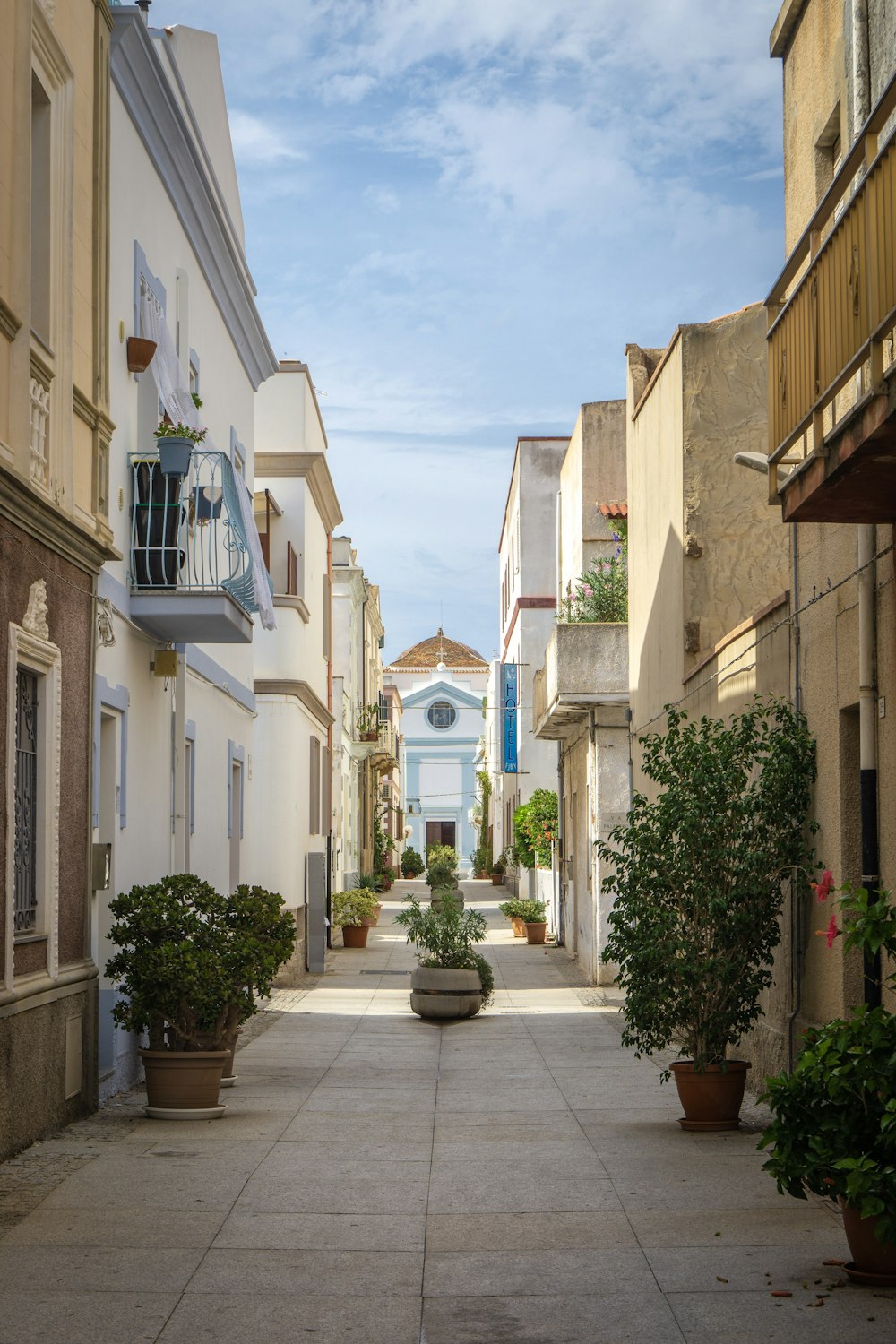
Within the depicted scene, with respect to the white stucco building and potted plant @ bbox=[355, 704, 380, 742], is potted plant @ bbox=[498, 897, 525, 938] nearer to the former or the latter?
potted plant @ bbox=[355, 704, 380, 742]

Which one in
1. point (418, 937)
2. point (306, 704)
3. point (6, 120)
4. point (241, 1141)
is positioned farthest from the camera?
point (306, 704)

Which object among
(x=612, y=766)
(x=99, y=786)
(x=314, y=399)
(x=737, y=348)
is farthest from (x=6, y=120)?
(x=314, y=399)

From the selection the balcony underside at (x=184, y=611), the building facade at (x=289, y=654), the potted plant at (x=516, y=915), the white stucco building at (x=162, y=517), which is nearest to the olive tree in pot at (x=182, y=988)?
the white stucco building at (x=162, y=517)

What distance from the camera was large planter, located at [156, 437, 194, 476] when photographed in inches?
462

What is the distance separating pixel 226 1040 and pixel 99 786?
6.65 feet

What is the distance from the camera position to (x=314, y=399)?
24.6 m

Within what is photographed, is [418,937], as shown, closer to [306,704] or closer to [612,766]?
[612,766]

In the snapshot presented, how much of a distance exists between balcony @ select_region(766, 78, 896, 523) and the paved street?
3.45 meters

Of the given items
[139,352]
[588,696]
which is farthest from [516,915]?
[139,352]

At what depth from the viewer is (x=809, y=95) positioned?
34.7 ft

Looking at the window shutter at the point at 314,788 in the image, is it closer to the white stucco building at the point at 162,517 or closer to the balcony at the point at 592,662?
the balcony at the point at 592,662

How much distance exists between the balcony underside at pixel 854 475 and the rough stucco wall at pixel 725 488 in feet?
20.1

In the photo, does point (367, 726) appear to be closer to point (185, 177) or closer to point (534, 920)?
point (534, 920)

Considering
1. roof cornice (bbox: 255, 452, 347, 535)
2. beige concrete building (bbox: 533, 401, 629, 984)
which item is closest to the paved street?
beige concrete building (bbox: 533, 401, 629, 984)
